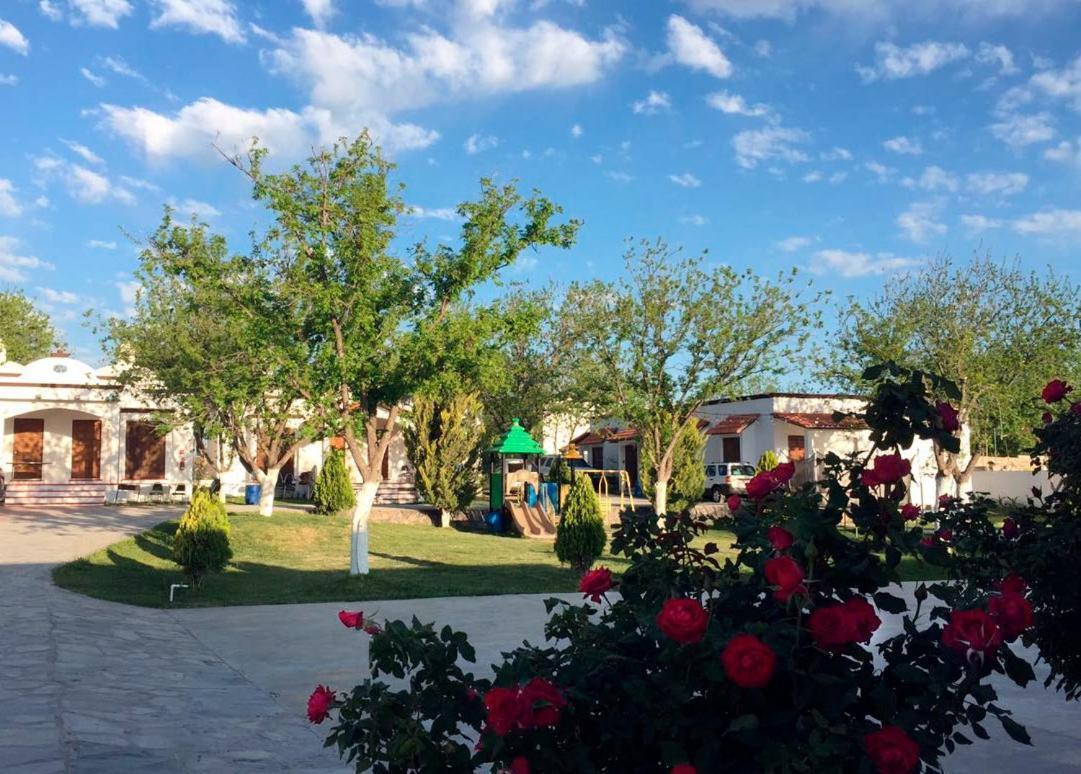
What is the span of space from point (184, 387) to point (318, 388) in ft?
35.4

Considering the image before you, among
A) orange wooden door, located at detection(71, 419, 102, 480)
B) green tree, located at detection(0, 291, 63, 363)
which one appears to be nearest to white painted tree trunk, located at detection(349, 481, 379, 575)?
orange wooden door, located at detection(71, 419, 102, 480)

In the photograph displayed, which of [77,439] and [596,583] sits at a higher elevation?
[77,439]

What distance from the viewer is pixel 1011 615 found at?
228cm

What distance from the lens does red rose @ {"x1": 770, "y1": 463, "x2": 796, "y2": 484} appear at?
2.80 meters

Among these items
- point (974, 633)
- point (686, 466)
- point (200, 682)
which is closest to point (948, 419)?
point (974, 633)

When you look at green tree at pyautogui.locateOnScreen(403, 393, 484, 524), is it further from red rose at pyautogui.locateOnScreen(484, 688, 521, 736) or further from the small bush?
red rose at pyautogui.locateOnScreen(484, 688, 521, 736)

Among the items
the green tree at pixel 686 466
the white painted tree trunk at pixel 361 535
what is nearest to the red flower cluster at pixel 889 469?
the white painted tree trunk at pixel 361 535

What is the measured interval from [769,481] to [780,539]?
0.53 meters

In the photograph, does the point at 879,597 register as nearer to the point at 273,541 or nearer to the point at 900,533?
the point at 900,533

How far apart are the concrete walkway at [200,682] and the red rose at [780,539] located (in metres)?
3.36

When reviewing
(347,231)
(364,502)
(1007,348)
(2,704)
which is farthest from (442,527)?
(2,704)

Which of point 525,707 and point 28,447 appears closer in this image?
point 525,707

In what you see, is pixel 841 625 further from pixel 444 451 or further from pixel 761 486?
pixel 444 451

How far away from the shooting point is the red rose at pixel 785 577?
2.04 metres
